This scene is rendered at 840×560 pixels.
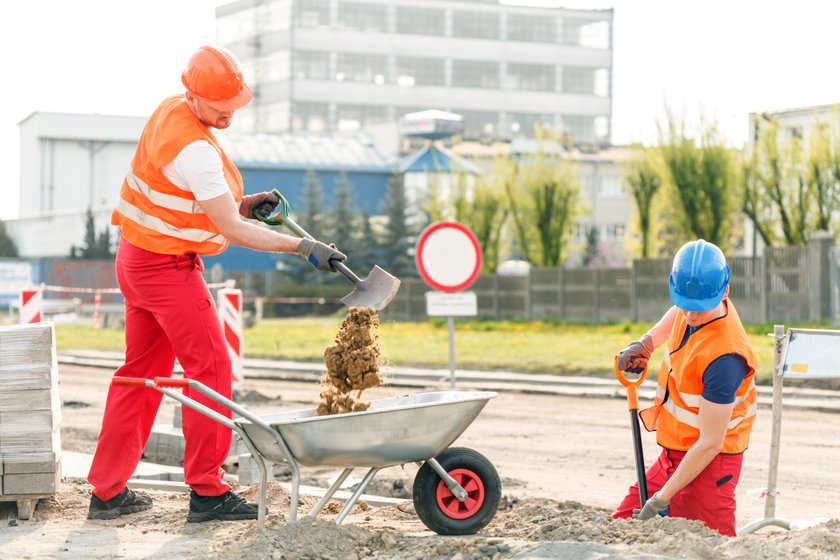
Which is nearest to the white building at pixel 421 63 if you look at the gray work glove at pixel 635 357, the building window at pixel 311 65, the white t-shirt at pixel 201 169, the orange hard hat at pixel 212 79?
the building window at pixel 311 65

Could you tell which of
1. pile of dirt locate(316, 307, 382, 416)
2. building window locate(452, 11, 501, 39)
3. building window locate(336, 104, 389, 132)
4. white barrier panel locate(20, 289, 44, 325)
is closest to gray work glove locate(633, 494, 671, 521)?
pile of dirt locate(316, 307, 382, 416)

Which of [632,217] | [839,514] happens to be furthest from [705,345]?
[632,217]

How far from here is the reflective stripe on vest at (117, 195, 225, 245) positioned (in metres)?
6.17

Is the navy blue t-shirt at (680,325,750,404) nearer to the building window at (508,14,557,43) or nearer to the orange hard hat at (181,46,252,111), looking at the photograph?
the orange hard hat at (181,46,252,111)

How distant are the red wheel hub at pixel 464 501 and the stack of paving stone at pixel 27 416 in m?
2.08

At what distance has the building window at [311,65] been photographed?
9294 cm

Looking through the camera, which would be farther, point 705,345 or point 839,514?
point 839,514

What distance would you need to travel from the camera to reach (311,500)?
696 cm

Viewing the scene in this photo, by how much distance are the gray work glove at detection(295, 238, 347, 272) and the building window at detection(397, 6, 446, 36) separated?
92.1 m

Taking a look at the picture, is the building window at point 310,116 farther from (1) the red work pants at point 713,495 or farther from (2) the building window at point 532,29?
(1) the red work pants at point 713,495

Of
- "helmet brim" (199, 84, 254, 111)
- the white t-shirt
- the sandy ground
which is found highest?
"helmet brim" (199, 84, 254, 111)

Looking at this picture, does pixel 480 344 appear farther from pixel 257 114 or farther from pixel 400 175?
pixel 257 114

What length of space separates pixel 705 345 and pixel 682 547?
0.88 m

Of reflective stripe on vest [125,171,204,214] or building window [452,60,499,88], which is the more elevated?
building window [452,60,499,88]
